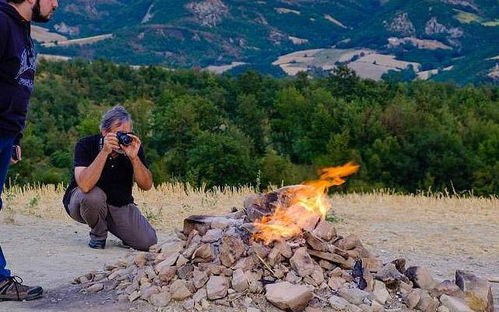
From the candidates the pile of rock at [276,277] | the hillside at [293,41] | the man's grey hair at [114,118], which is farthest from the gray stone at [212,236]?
the hillside at [293,41]

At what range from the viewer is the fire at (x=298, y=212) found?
19.0ft

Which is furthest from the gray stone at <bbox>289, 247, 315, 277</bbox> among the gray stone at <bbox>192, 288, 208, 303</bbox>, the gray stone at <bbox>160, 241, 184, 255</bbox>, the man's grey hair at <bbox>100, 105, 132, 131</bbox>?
the man's grey hair at <bbox>100, 105, 132, 131</bbox>

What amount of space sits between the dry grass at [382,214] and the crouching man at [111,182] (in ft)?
7.29

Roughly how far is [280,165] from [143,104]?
14979 millimetres

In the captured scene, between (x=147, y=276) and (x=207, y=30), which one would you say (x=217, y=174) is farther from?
(x=207, y=30)

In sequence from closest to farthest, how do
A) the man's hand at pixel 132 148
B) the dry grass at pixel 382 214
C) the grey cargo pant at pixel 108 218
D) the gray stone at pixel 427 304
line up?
1. the gray stone at pixel 427 304
2. the man's hand at pixel 132 148
3. the grey cargo pant at pixel 108 218
4. the dry grass at pixel 382 214

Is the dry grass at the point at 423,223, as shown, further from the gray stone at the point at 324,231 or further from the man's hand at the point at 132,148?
the man's hand at the point at 132,148

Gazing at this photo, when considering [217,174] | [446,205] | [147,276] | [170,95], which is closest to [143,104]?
[170,95]

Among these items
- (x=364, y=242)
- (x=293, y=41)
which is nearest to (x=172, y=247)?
(x=364, y=242)

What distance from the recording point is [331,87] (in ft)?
189

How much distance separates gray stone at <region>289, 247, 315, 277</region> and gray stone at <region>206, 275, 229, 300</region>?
57 centimetres

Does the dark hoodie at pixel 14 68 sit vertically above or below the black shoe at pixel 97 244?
above

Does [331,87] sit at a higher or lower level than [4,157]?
lower

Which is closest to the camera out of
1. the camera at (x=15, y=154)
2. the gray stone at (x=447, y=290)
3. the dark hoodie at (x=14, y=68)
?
the dark hoodie at (x=14, y=68)
